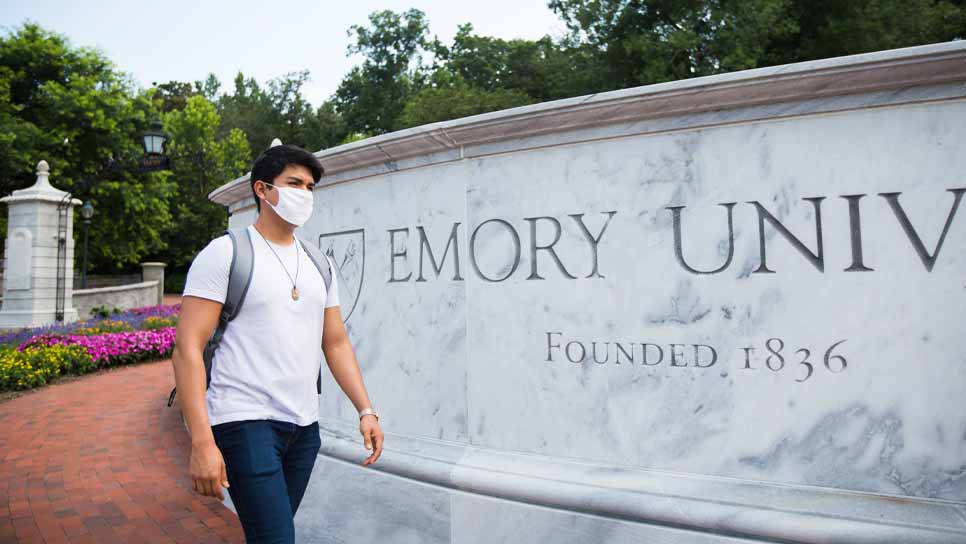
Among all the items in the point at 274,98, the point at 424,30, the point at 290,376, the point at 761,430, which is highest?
the point at 424,30

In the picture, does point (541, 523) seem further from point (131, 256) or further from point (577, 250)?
point (131, 256)

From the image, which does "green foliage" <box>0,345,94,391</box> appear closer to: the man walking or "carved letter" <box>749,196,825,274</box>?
the man walking

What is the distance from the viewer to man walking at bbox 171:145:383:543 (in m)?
1.74

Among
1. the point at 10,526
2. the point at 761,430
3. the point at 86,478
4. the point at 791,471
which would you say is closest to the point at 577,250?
the point at 761,430

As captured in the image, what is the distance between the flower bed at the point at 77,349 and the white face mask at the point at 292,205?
28.8ft

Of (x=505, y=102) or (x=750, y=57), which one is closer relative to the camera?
(x=750, y=57)

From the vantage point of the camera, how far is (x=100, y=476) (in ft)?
15.3

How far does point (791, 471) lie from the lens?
7.51 ft

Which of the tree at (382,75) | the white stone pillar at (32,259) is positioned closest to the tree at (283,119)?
→ the tree at (382,75)

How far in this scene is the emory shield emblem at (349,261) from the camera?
3.35 m

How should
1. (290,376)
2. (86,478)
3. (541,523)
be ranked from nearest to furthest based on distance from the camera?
(290,376)
(541,523)
(86,478)

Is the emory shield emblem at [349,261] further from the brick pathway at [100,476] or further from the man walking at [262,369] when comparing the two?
the brick pathway at [100,476]

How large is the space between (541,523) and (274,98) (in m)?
57.1

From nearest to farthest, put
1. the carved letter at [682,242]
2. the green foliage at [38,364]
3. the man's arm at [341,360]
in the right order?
the man's arm at [341,360] → the carved letter at [682,242] → the green foliage at [38,364]
